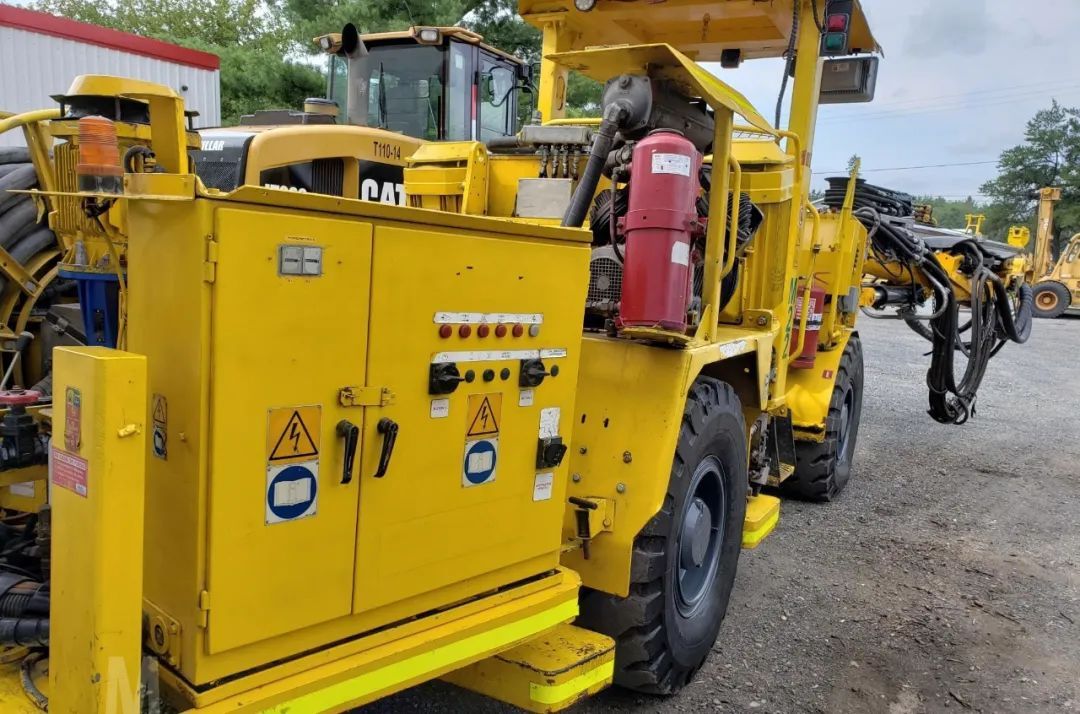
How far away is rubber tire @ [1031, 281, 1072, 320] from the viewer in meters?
26.4

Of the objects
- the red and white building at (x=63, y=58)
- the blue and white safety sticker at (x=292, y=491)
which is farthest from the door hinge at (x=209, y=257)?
the red and white building at (x=63, y=58)

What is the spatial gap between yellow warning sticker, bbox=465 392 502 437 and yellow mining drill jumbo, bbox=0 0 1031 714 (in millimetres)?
11

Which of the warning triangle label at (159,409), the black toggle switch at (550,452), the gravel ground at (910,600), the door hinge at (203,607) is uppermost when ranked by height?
the warning triangle label at (159,409)

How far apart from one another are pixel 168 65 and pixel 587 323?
460 inches

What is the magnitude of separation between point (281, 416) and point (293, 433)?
54 mm

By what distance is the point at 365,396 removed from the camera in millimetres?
2039

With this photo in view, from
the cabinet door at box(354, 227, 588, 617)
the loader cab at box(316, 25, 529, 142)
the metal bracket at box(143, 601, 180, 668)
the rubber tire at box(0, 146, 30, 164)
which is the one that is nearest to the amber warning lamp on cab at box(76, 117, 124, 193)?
the cabinet door at box(354, 227, 588, 617)

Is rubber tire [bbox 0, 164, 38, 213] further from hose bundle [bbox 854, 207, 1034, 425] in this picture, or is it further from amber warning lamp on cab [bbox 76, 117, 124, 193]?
hose bundle [bbox 854, 207, 1034, 425]

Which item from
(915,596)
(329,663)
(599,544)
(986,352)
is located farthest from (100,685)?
(986,352)

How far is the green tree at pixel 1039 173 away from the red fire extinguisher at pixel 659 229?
48.8 metres

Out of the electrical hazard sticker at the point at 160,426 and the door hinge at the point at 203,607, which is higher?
the electrical hazard sticker at the point at 160,426

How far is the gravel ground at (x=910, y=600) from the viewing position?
11.7ft

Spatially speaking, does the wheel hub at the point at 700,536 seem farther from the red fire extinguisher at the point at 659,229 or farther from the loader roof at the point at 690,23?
the loader roof at the point at 690,23

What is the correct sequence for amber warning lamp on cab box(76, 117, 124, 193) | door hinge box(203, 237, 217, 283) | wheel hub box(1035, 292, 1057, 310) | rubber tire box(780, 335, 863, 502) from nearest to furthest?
door hinge box(203, 237, 217, 283) → amber warning lamp on cab box(76, 117, 124, 193) → rubber tire box(780, 335, 863, 502) → wheel hub box(1035, 292, 1057, 310)
